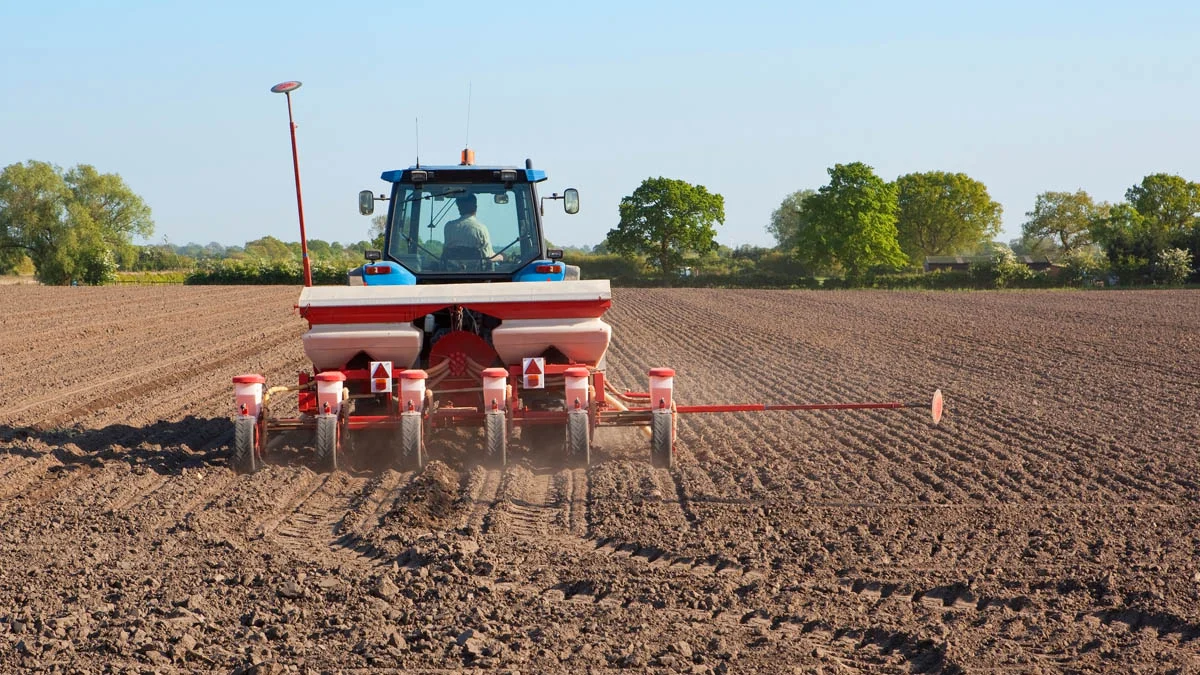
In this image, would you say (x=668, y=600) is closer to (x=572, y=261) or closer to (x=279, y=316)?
(x=279, y=316)

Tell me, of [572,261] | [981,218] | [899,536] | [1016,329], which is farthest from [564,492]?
[981,218]

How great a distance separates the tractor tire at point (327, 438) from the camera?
25.4ft

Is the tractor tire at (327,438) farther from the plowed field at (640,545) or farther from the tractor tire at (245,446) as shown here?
the tractor tire at (245,446)

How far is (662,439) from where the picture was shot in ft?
26.4

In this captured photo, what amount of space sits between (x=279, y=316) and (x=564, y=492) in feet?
69.6

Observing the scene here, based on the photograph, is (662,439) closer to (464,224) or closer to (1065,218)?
(464,224)

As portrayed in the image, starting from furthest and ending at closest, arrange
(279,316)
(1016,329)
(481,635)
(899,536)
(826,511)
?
(279,316) → (1016,329) → (826,511) → (899,536) → (481,635)

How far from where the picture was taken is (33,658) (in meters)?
4.16

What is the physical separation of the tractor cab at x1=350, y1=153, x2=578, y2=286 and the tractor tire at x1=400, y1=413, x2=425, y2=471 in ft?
6.27

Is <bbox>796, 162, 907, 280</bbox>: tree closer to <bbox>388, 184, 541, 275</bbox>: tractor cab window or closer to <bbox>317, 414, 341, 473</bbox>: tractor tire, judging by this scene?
<bbox>388, 184, 541, 275</bbox>: tractor cab window

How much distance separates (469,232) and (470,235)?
27mm

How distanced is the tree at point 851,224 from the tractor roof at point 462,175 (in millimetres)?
54716

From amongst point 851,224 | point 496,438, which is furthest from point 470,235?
point 851,224

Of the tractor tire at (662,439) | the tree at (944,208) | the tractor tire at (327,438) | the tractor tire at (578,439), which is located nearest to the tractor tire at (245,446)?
the tractor tire at (327,438)
